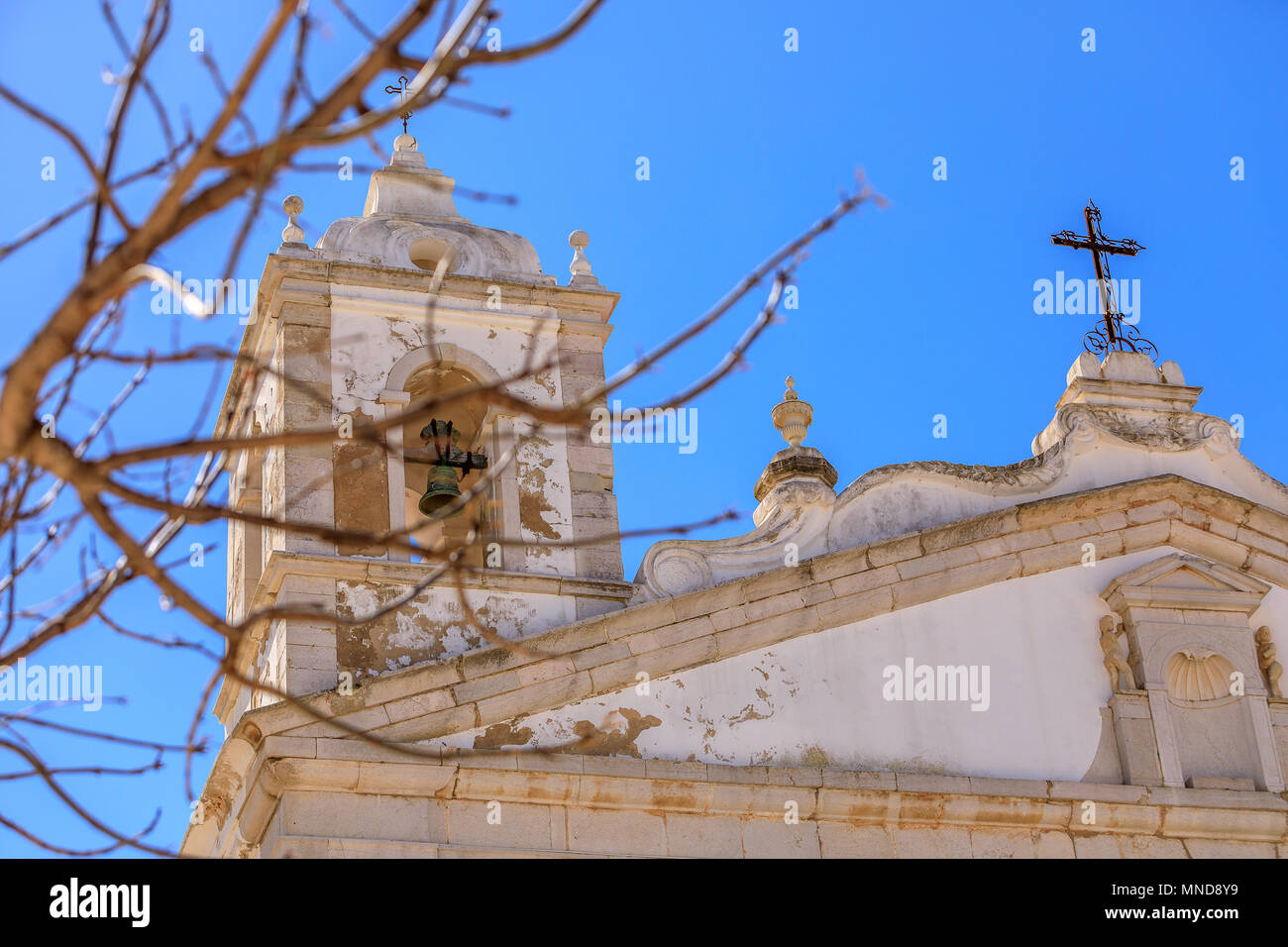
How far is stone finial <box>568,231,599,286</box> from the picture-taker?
12.0 m

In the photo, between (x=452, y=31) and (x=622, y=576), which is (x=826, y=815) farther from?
(x=452, y=31)

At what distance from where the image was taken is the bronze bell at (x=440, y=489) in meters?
10.7

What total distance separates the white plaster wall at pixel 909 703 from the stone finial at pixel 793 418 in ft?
5.85

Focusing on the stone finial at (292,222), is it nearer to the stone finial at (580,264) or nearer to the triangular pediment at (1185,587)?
the stone finial at (580,264)

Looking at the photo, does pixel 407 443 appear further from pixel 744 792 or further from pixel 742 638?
pixel 744 792

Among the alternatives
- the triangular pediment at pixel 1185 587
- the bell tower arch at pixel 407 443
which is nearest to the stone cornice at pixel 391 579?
the bell tower arch at pixel 407 443

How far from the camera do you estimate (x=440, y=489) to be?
10727 mm

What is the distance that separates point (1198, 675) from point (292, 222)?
5.87 metres

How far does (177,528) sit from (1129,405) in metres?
7.49

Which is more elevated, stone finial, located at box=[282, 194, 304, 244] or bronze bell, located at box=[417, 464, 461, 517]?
stone finial, located at box=[282, 194, 304, 244]

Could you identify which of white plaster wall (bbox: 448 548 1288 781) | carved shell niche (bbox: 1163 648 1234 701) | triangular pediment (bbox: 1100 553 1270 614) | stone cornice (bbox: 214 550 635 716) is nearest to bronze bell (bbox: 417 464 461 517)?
stone cornice (bbox: 214 550 635 716)

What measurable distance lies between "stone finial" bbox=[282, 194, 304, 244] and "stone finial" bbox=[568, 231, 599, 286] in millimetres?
1684

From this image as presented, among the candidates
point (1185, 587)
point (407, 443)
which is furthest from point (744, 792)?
point (407, 443)

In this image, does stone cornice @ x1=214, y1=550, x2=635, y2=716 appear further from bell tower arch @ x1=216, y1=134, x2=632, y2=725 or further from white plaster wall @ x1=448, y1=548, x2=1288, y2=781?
white plaster wall @ x1=448, y1=548, x2=1288, y2=781
